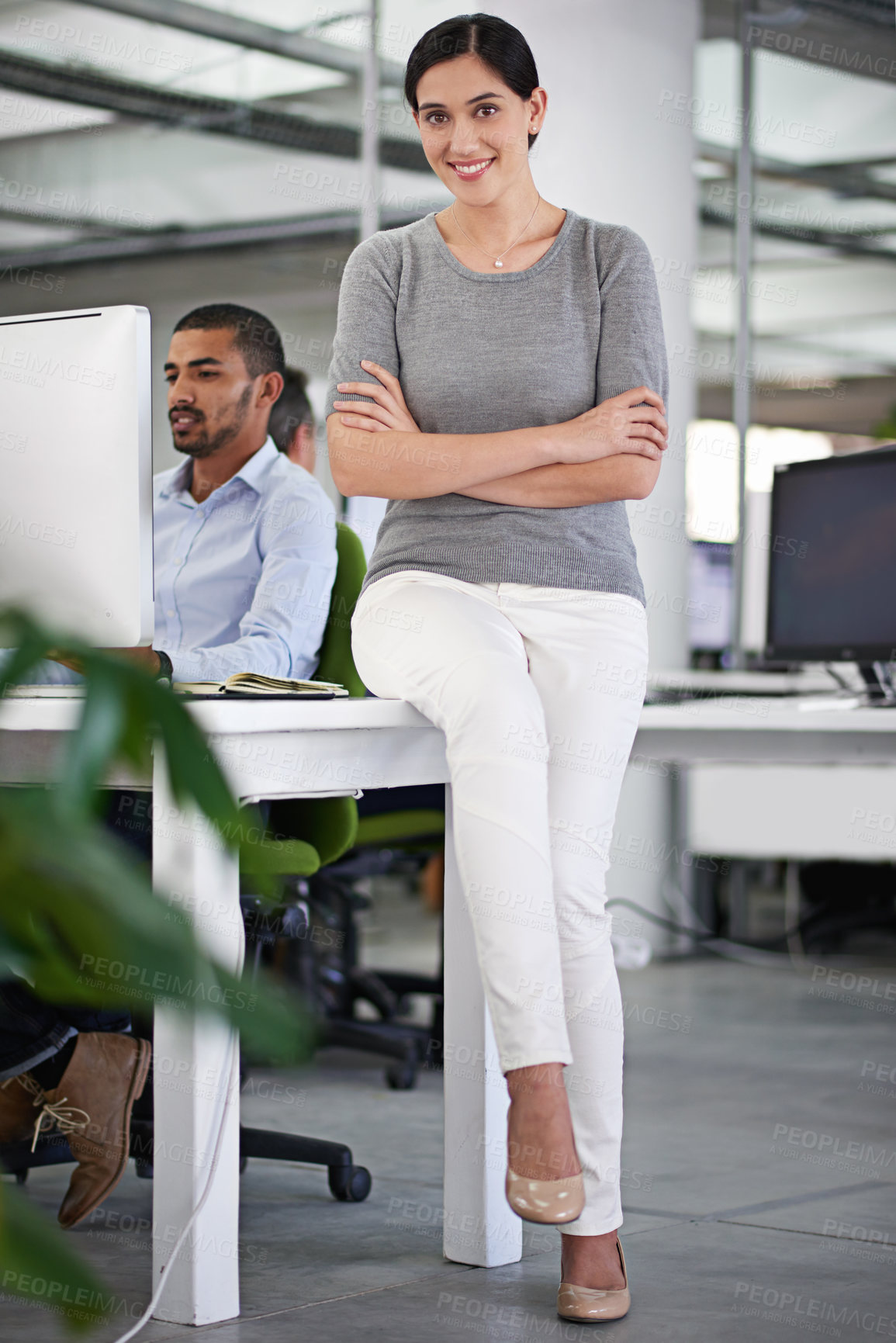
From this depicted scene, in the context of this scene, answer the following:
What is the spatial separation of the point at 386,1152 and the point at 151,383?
55.3 inches

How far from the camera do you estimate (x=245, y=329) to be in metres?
2.86

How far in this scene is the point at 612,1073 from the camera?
1713mm

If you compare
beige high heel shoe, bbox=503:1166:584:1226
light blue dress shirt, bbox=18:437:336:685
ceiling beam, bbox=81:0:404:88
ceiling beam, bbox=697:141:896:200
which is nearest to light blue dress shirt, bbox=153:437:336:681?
light blue dress shirt, bbox=18:437:336:685

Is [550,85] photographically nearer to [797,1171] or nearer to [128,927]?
[797,1171]

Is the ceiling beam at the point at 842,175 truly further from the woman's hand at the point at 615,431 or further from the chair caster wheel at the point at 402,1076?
the woman's hand at the point at 615,431

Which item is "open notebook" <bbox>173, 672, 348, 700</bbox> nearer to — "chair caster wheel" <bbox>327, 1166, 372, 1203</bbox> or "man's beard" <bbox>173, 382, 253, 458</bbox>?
"chair caster wheel" <bbox>327, 1166, 372, 1203</bbox>

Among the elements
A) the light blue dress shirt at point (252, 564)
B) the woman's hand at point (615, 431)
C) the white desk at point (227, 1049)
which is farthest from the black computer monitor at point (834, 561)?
the white desk at point (227, 1049)

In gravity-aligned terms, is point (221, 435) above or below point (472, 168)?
below

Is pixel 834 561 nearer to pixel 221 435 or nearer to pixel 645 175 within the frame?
pixel 221 435

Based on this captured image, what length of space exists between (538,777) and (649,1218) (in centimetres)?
81

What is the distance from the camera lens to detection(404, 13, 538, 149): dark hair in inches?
73.5

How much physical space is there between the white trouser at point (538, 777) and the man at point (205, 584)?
0.31m

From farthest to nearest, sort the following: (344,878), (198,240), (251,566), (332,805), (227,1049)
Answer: (198,240)
(344,878)
(251,566)
(332,805)
(227,1049)

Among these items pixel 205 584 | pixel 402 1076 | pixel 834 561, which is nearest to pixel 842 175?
pixel 834 561
